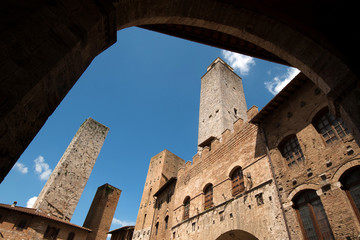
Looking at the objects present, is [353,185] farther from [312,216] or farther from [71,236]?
[71,236]

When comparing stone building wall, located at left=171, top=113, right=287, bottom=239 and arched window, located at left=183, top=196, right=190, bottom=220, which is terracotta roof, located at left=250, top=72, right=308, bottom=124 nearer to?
stone building wall, located at left=171, top=113, right=287, bottom=239

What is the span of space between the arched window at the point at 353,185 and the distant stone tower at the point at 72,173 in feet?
77.5

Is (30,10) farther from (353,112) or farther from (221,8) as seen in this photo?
(353,112)

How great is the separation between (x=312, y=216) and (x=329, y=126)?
299cm

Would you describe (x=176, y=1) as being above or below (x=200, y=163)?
below

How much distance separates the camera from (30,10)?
1522 millimetres

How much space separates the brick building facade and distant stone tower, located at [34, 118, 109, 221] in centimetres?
1377

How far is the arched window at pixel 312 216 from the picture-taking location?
5911 mm

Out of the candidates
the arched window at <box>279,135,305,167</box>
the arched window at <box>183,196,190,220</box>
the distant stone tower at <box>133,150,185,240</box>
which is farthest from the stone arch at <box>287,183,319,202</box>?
the distant stone tower at <box>133,150,185,240</box>

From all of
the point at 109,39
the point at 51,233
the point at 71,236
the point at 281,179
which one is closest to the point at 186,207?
the point at 281,179

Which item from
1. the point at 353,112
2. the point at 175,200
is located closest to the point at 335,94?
the point at 353,112

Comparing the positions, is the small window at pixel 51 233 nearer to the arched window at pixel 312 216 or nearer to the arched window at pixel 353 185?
the arched window at pixel 312 216

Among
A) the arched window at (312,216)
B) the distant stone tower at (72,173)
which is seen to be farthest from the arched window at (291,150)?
the distant stone tower at (72,173)

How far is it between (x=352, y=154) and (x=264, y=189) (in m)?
3.35
